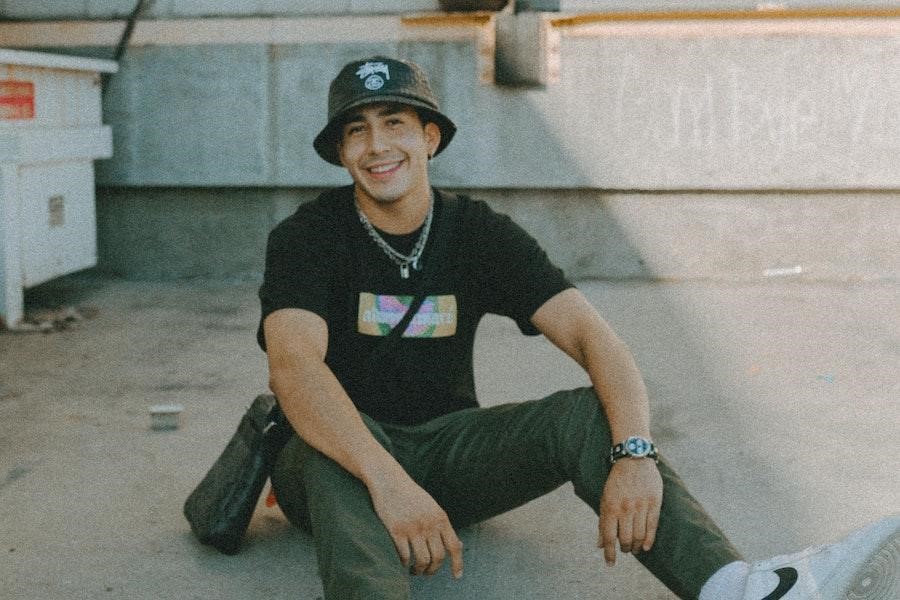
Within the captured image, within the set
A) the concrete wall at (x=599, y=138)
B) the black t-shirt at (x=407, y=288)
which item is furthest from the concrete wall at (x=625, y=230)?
the black t-shirt at (x=407, y=288)

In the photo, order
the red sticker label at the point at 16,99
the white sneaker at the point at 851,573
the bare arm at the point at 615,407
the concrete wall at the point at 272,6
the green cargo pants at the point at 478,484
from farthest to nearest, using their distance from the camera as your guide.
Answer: the concrete wall at the point at 272,6
the red sticker label at the point at 16,99
the bare arm at the point at 615,407
the green cargo pants at the point at 478,484
the white sneaker at the point at 851,573

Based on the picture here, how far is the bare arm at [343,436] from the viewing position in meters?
2.41

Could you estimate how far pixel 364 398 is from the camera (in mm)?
2908

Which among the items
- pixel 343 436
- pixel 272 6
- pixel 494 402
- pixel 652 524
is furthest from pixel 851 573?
pixel 272 6

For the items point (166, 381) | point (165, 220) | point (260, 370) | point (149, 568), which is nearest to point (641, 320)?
point (260, 370)

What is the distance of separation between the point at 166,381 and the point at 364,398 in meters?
2.17

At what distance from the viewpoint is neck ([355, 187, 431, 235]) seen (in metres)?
2.90

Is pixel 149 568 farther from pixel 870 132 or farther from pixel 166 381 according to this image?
pixel 870 132

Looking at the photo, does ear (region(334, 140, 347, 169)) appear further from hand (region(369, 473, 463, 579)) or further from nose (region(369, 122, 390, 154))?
hand (region(369, 473, 463, 579))

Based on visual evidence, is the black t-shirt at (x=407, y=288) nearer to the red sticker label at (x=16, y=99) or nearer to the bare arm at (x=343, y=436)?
the bare arm at (x=343, y=436)

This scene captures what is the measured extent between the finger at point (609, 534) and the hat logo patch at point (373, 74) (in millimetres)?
1130

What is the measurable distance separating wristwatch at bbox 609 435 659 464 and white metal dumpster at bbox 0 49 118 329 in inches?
151

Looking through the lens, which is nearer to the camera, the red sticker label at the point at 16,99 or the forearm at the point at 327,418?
the forearm at the point at 327,418

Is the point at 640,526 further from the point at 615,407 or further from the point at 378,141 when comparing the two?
the point at 378,141
